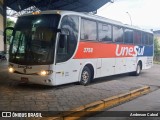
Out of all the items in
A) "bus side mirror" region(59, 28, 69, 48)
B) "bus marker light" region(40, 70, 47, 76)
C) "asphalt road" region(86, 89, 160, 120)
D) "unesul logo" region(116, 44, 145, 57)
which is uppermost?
"bus side mirror" region(59, 28, 69, 48)

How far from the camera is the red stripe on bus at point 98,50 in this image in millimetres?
12738

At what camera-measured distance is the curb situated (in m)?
7.53

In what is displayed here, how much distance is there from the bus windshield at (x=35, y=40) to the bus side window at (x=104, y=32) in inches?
132

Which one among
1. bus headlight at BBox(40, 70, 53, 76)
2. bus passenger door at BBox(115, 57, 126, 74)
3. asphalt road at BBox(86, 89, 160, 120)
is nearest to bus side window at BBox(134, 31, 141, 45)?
bus passenger door at BBox(115, 57, 126, 74)

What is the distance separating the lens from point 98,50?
46.2ft

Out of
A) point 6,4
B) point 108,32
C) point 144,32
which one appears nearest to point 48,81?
point 108,32

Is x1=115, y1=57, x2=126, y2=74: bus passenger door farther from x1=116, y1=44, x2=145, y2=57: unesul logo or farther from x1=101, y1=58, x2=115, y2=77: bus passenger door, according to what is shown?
x1=101, y1=58, x2=115, y2=77: bus passenger door

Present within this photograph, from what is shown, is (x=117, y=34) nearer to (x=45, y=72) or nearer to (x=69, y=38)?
(x=69, y=38)

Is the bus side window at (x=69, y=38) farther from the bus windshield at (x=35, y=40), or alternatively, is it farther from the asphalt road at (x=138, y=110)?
the asphalt road at (x=138, y=110)

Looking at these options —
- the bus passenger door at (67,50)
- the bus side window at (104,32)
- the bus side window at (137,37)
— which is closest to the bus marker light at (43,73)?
the bus passenger door at (67,50)

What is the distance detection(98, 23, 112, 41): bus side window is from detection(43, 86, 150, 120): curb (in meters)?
3.57

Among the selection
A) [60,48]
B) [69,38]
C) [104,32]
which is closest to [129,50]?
[104,32]

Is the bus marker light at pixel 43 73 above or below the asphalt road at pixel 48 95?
above

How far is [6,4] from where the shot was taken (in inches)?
1511
